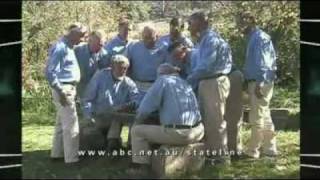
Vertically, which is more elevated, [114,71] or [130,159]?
[114,71]

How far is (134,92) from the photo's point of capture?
423 centimetres

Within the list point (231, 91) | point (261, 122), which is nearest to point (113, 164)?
point (231, 91)

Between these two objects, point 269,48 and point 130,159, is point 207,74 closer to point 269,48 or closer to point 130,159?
point 269,48

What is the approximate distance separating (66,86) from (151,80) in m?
0.57

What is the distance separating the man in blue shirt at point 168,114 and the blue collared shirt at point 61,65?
51cm

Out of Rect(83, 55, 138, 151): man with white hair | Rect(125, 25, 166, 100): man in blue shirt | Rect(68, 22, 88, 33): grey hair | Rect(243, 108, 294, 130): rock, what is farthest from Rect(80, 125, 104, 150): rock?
Rect(243, 108, 294, 130): rock

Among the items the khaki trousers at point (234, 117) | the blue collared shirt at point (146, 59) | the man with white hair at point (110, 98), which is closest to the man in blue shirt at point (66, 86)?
the man with white hair at point (110, 98)

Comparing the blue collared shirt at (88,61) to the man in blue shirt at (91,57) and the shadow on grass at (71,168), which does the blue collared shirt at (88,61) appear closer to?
the man in blue shirt at (91,57)

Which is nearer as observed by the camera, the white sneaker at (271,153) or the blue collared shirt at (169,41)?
the blue collared shirt at (169,41)

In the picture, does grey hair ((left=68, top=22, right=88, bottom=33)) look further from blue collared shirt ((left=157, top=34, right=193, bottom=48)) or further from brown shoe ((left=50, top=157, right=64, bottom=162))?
brown shoe ((left=50, top=157, right=64, bottom=162))

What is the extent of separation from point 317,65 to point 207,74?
75 centimetres

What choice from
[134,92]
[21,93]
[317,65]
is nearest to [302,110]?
[317,65]

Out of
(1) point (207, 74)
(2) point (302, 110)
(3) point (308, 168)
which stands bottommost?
(3) point (308, 168)

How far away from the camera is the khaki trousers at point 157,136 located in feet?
13.8
